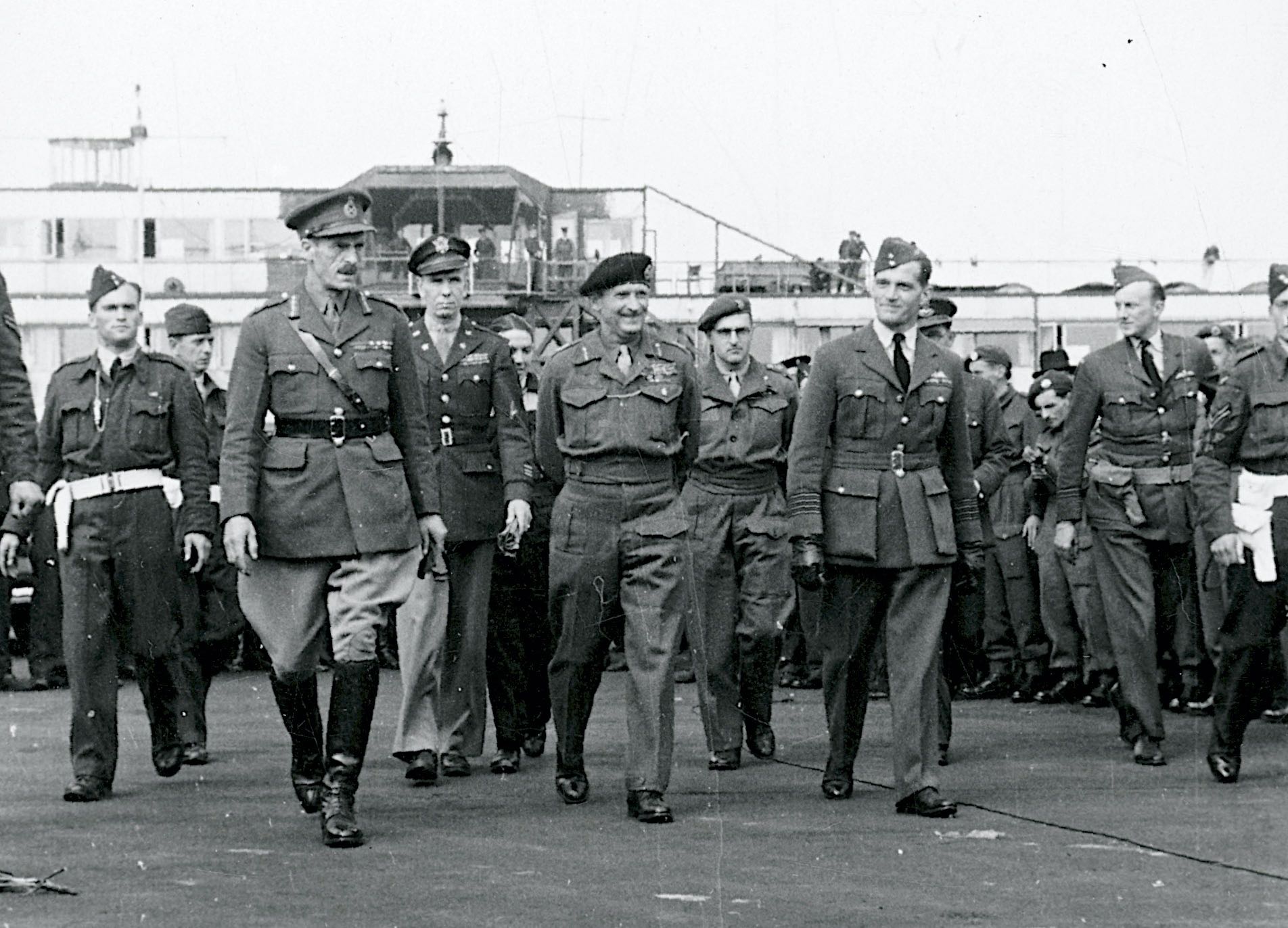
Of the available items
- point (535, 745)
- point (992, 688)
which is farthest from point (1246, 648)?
point (992, 688)

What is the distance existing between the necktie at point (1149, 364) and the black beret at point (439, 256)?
3.29 metres

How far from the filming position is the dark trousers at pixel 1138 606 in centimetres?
1045

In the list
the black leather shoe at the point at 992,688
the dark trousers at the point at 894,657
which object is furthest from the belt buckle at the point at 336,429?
the black leather shoe at the point at 992,688

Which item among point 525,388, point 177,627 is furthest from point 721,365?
point 177,627

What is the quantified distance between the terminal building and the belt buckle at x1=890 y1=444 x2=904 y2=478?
18.5 m

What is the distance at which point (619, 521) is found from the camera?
9.20m

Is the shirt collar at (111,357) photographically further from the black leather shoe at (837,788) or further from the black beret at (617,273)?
the black leather shoe at (837,788)

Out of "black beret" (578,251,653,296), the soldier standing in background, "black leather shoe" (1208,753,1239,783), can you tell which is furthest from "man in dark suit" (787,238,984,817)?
the soldier standing in background

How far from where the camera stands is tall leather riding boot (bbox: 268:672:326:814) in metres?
8.57

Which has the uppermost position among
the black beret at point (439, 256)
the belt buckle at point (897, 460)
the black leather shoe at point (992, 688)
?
the black beret at point (439, 256)

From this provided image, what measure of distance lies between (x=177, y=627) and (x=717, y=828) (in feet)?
10.1

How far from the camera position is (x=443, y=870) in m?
7.40

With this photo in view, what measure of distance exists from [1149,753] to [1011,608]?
4230 millimetres

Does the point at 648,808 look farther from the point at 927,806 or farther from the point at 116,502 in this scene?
the point at 116,502
